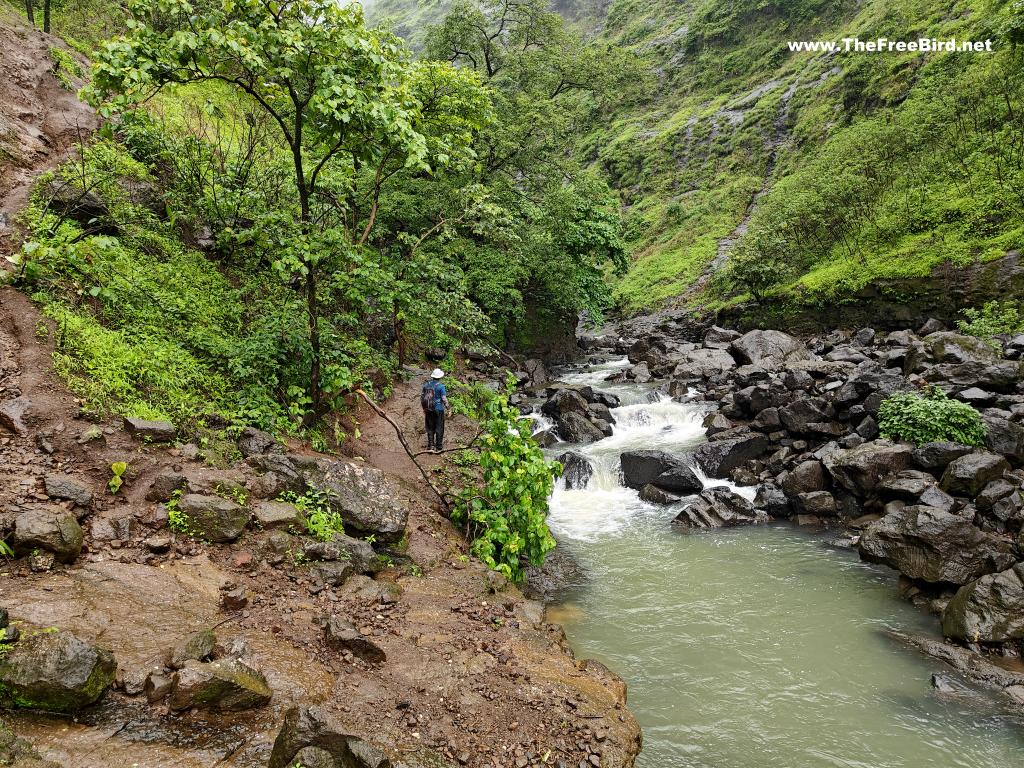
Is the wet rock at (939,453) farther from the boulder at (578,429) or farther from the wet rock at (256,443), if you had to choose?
the wet rock at (256,443)

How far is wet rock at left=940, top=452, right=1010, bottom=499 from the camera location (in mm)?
11086

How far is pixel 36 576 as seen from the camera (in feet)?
15.8

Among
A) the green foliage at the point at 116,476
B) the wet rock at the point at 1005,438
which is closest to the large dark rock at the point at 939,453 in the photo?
the wet rock at the point at 1005,438

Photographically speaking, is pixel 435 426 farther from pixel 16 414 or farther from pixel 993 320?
pixel 993 320

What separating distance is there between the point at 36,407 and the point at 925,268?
27818mm

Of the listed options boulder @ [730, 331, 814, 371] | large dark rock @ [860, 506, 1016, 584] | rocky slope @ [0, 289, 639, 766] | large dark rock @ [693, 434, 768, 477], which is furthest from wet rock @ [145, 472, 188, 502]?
boulder @ [730, 331, 814, 371]

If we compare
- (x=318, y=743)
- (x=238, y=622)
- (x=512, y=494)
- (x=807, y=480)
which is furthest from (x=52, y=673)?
(x=807, y=480)

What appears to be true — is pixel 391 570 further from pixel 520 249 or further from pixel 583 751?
pixel 520 249

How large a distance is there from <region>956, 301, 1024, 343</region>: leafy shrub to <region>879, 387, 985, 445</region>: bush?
7.05 m

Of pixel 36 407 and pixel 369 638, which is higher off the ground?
pixel 36 407

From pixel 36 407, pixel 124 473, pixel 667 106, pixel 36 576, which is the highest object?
pixel 667 106

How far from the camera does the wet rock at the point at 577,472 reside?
1611cm

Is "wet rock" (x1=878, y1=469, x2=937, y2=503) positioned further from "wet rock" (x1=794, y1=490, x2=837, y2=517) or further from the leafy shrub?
the leafy shrub

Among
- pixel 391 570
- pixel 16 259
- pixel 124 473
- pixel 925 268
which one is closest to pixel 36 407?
pixel 124 473
